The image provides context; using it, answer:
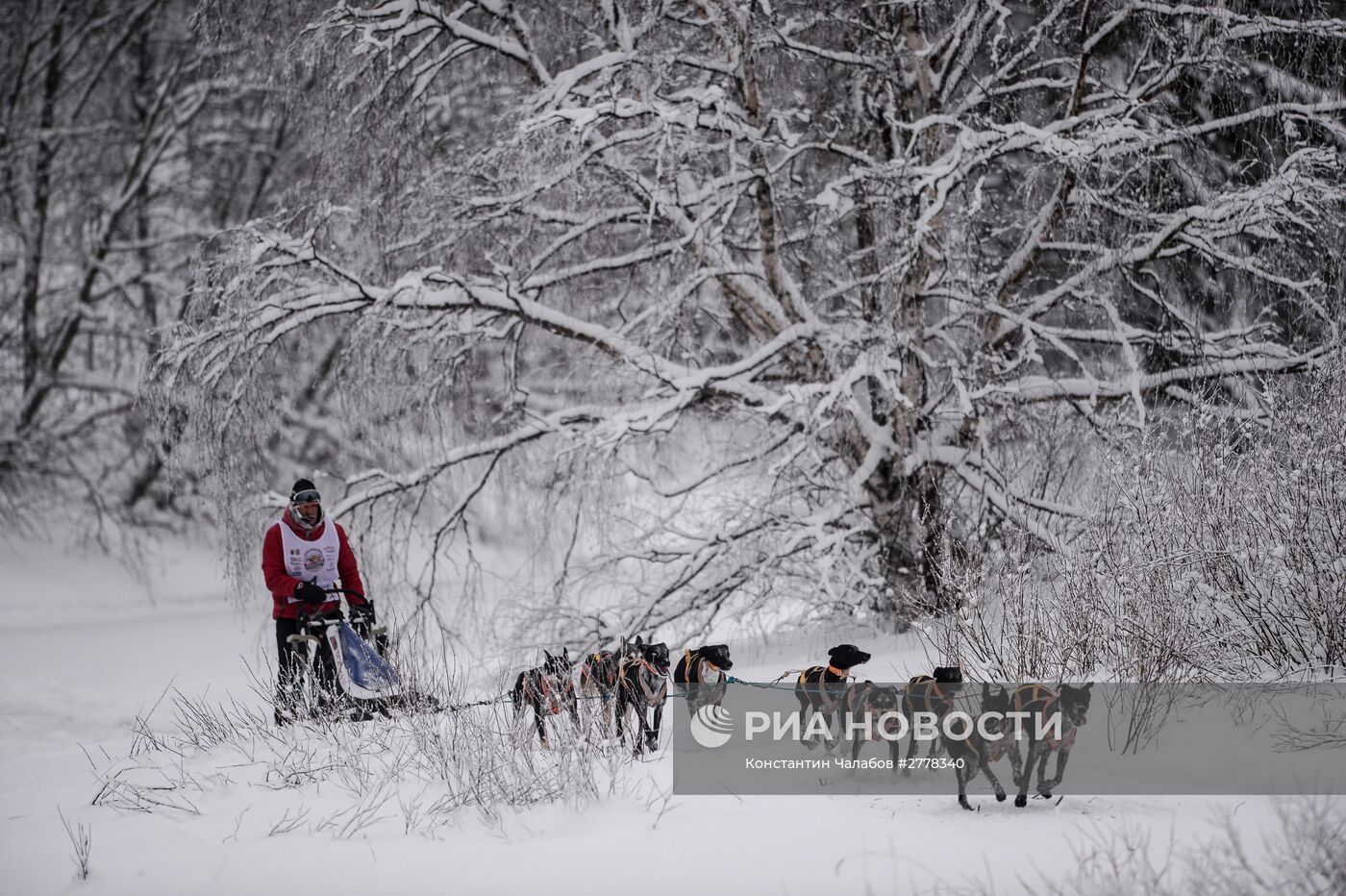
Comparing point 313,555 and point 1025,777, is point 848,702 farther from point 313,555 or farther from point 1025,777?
point 313,555

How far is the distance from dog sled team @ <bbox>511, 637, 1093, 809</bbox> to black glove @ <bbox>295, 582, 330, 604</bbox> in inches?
58.8

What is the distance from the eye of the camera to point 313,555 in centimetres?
580

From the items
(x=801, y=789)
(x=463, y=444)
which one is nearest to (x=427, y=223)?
(x=463, y=444)

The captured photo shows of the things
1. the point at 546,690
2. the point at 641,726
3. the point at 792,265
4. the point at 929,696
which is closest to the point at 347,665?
the point at 546,690

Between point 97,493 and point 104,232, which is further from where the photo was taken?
point 104,232

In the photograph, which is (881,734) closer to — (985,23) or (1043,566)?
(1043,566)

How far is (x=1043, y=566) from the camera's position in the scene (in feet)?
19.1

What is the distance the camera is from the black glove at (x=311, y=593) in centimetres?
544

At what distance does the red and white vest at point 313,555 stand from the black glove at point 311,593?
0.53 ft

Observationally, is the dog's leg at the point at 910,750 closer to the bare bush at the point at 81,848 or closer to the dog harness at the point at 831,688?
the dog harness at the point at 831,688

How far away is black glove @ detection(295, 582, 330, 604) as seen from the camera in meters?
5.44

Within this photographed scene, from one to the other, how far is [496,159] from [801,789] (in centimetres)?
571

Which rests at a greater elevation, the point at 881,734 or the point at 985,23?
the point at 985,23

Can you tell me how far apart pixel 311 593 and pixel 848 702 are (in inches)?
126
